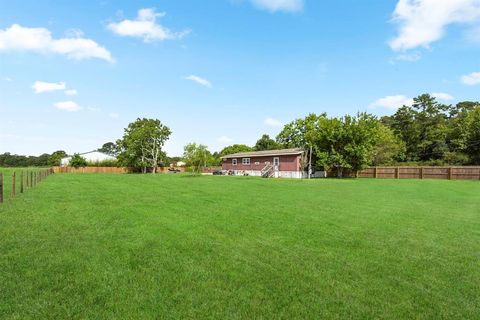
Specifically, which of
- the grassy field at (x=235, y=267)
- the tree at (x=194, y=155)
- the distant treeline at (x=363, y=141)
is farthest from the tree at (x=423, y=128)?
the grassy field at (x=235, y=267)

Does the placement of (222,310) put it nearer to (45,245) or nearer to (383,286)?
(383,286)

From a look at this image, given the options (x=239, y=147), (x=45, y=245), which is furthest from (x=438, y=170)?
(x=239, y=147)

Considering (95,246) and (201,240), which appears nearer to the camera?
(95,246)

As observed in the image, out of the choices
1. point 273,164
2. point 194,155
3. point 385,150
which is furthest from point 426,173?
point 194,155

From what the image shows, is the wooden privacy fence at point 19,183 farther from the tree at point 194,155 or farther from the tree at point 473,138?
the tree at point 473,138

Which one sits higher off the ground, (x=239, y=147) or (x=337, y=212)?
(x=239, y=147)

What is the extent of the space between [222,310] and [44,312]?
184cm

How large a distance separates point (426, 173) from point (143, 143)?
46824 millimetres

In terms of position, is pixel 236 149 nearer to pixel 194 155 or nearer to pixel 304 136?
pixel 304 136

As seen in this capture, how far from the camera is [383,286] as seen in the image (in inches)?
165

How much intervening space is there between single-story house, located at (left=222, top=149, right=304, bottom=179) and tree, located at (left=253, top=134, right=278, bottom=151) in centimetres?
3046

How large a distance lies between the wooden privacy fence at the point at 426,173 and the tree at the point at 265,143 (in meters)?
37.9

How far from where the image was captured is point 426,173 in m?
36.5

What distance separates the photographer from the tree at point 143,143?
6059 cm
